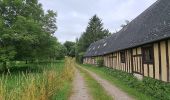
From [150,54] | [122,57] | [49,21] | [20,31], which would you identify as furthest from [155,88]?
[49,21]

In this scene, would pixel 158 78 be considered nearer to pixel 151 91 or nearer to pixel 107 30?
pixel 151 91

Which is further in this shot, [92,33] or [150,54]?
[92,33]

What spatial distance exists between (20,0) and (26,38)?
469cm

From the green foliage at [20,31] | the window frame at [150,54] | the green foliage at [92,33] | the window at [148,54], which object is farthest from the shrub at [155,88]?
the green foliage at [92,33]

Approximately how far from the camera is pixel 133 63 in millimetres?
19297

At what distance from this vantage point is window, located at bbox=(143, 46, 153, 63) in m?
15.3

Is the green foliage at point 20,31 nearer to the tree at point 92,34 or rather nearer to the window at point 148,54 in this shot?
the window at point 148,54

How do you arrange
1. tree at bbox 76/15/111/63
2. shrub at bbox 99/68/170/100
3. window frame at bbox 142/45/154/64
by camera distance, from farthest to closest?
1. tree at bbox 76/15/111/63
2. window frame at bbox 142/45/154/64
3. shrub at bbox 99/68/170/100

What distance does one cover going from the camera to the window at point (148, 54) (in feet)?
50.1

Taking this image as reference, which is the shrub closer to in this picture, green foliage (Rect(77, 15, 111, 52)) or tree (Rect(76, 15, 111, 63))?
tree (Rect(76, 15, 111, 63))

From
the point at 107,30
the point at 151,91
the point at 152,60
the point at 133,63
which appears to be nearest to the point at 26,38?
the point at 133,63

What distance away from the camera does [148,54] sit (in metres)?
15.7

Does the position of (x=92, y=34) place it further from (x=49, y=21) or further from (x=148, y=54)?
(x=148, y=54)

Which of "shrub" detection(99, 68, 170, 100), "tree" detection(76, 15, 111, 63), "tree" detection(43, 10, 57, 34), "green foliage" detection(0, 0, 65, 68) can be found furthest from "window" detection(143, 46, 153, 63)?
"tree" detection(76, 15, 111, 63)
